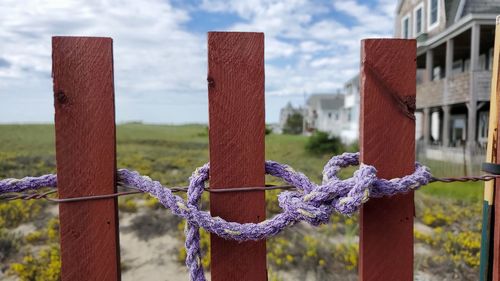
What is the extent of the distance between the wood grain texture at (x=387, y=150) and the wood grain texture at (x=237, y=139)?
31 centimetres

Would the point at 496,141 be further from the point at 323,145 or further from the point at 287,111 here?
the point at 287,111

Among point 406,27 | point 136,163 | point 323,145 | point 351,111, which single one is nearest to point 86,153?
point 136,163

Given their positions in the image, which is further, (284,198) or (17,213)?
(17,213)

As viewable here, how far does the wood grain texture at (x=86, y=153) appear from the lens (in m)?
0.93

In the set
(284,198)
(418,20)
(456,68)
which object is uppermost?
(418,20)

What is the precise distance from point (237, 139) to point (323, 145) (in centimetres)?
1565

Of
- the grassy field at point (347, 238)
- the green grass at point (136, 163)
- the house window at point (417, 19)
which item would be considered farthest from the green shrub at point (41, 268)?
the house window at point (417, 19)

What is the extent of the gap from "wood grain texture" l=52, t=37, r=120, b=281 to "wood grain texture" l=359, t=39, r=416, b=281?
72 cm

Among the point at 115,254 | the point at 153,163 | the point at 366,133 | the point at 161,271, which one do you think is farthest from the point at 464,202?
the point at 153,163

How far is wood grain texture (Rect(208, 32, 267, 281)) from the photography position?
94 cm

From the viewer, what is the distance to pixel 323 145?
16.2 metres

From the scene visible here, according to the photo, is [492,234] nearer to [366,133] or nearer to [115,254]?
[366,133]

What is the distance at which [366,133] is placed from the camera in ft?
3.29

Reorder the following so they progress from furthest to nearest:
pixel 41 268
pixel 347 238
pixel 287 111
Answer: pixel 287 111 → pixel 347 238 → pixel 41 268
